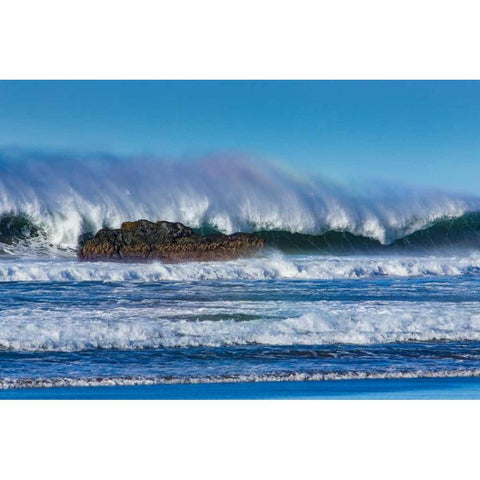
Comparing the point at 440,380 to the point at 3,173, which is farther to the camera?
the point at 3,173

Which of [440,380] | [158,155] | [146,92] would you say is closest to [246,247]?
[158,155]

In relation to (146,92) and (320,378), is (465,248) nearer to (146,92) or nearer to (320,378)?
(320,378)

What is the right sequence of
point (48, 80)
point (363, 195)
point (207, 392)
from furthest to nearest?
1. point (363, 195)
2. point (48, 80)
3. point (207, 392)

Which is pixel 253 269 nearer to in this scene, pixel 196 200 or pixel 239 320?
pixel 239 320

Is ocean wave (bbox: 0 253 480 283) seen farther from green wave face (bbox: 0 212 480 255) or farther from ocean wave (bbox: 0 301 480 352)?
ocean wave (bbox: 0 301 480 352)

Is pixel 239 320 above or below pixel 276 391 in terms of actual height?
above

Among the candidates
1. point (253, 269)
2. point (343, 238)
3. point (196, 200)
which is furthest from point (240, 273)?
point (343, 238)

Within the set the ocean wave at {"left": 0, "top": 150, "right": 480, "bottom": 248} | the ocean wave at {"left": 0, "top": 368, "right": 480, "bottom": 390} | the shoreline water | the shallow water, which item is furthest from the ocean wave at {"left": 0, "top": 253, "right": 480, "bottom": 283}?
the shoreline water

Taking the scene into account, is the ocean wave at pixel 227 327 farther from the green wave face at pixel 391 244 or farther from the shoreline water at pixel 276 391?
the shoreline water at pixel 276 391
